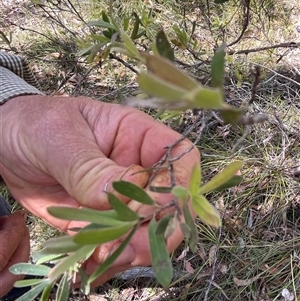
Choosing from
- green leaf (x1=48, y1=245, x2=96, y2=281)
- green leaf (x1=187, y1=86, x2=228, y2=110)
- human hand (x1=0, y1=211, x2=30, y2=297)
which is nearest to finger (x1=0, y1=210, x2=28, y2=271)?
human hand (x1=0, y1=211, x2=30, y2=297)

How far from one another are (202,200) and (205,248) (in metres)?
1.09

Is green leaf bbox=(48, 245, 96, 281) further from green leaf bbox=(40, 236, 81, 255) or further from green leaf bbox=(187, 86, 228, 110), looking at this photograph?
green leaf bbox=(187, 86, 228, 110)

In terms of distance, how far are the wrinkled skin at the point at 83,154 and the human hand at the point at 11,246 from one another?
0.23 ft

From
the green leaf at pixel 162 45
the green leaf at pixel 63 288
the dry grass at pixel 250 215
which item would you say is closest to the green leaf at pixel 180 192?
the green leaf at pixel 162 45

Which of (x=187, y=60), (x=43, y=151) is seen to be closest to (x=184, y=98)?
(x=43, y=151)

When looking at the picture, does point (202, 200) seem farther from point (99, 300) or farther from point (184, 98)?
point (99, 300)

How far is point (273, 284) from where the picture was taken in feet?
4.72

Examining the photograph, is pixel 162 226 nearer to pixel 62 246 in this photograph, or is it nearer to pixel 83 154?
pixel 62 246

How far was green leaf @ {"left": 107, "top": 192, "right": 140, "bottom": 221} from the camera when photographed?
1.61ft

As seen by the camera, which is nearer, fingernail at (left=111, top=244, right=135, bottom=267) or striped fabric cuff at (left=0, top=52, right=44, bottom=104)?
fingernail at (left=111, top=244, right=135, bottom=267)

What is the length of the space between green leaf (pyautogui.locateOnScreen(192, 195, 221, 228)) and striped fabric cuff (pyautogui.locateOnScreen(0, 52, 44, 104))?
0.86 meters

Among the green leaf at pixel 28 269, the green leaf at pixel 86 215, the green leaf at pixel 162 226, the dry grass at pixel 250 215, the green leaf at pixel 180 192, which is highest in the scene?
the green leaf at pixel 180 192

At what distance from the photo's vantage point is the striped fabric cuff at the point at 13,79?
1.26m

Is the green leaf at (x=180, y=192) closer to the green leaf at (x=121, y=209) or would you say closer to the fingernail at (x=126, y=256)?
the green leaf at (x=121, y=209)
